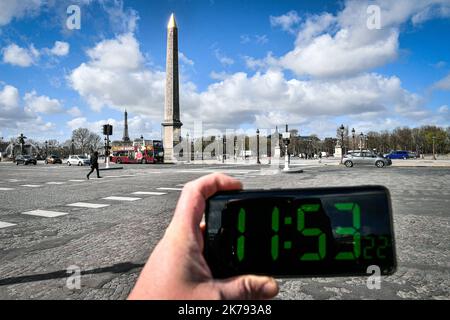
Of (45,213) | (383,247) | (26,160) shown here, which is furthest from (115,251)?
(26,160)

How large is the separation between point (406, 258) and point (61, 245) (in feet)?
17.8

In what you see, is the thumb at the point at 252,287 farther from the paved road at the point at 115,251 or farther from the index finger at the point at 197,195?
the paved road at the point at 115,251

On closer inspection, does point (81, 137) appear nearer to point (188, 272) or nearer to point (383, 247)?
point (188, 272)

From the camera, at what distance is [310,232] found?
1.28 metres

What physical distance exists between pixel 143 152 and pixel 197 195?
4570cm

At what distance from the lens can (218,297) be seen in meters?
1.07

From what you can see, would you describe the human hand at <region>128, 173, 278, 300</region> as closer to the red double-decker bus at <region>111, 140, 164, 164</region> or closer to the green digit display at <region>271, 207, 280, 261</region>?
the green digit display at <region>271, 207, 280, 261</region>

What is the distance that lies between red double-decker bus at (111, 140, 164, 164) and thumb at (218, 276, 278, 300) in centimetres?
4523

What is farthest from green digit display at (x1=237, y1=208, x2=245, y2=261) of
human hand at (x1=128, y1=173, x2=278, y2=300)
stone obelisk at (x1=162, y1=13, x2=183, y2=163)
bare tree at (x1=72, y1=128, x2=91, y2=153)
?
bare tree at (x1=72, y1=128, x2=91, y2=153)

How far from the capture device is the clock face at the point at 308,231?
1.24 m

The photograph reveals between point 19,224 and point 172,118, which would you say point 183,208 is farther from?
point 172,118

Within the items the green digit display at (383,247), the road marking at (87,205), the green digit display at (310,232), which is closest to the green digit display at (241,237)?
the green digit display at (310,232)
